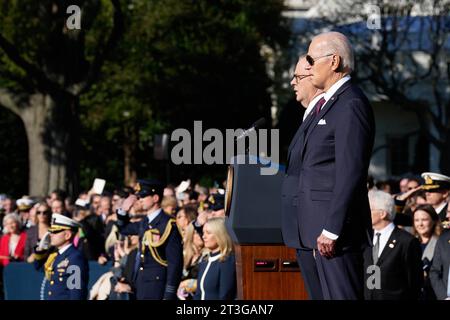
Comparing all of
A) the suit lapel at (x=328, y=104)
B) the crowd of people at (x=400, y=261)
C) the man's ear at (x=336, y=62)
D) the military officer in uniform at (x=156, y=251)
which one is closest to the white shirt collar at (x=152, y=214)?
the military officer in uniform at (x=156, y=251)

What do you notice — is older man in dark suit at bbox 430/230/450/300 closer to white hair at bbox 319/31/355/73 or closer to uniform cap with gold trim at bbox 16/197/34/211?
white hair at bbox 319/31/355/73

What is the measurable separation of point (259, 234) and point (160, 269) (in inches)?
196

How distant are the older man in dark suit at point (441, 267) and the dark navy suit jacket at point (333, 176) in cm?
324

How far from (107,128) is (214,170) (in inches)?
179

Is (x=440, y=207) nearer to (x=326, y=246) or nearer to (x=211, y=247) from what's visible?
(x=211, y=247)

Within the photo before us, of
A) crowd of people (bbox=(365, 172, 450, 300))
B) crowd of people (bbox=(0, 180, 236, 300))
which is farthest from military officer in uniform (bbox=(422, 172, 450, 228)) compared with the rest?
crowd of people (bbox=(0, 180, 236, 300))

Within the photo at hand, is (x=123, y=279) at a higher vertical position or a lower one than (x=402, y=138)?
lower

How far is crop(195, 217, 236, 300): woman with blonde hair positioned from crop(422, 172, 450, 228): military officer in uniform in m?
2.29

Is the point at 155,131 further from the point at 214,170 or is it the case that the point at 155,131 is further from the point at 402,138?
the point at 402,138

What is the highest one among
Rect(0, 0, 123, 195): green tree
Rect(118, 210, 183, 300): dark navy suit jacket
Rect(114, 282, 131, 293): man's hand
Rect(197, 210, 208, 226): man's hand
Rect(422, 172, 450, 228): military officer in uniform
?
Rect(0, 0, 123, 195): green tree

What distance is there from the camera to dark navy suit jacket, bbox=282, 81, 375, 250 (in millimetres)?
5469

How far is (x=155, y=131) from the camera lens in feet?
140

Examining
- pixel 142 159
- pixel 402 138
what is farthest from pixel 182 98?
pixel 402 138

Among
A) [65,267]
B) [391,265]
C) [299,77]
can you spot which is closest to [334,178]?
[299,77]
